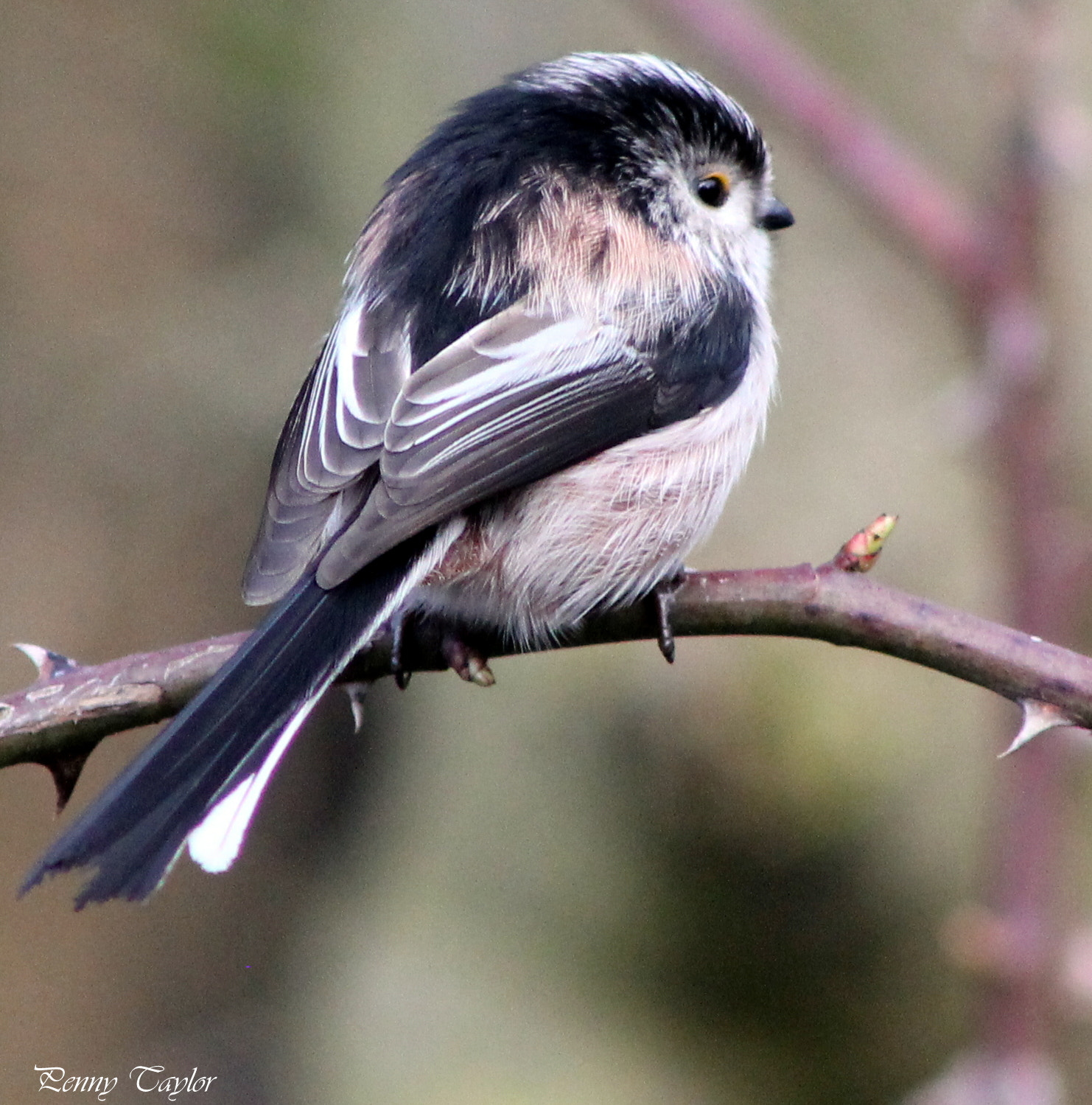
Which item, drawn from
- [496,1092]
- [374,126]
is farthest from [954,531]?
[374,126]

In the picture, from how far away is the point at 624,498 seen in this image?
9.09ft

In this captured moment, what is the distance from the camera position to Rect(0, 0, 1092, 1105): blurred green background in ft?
14.1

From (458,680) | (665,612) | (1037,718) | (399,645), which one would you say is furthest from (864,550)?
(458,680)

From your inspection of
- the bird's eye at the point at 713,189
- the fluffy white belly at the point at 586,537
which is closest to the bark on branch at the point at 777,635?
the fluffy white belly at the point at 586,537

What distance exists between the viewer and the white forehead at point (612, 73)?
322 cm

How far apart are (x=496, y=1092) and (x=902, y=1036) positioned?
1.21 metres

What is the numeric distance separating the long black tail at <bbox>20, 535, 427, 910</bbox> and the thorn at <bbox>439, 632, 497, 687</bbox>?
21 centimetres

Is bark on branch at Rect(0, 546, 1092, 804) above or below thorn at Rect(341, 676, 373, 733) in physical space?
above

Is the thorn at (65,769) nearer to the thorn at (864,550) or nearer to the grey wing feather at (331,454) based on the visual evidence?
the grey wing feather at (331,454)

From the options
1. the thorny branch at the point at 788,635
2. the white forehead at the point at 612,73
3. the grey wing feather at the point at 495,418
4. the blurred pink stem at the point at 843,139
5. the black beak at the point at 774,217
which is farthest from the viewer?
the black beak at the point at 774,217

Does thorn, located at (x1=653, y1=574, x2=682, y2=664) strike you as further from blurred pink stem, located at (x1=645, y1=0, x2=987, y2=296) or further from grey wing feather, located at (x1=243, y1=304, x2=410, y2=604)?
blurred pink stem, located at (x1=645, y1=0, x2=987, y2=296)

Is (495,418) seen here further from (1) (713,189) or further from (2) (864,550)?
(1) (713,189)

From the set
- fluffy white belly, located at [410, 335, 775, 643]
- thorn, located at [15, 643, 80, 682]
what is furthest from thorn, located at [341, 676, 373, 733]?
thorn, located at [15, 643, 80, 682]

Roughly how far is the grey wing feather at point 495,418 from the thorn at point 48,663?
0.41 meters
